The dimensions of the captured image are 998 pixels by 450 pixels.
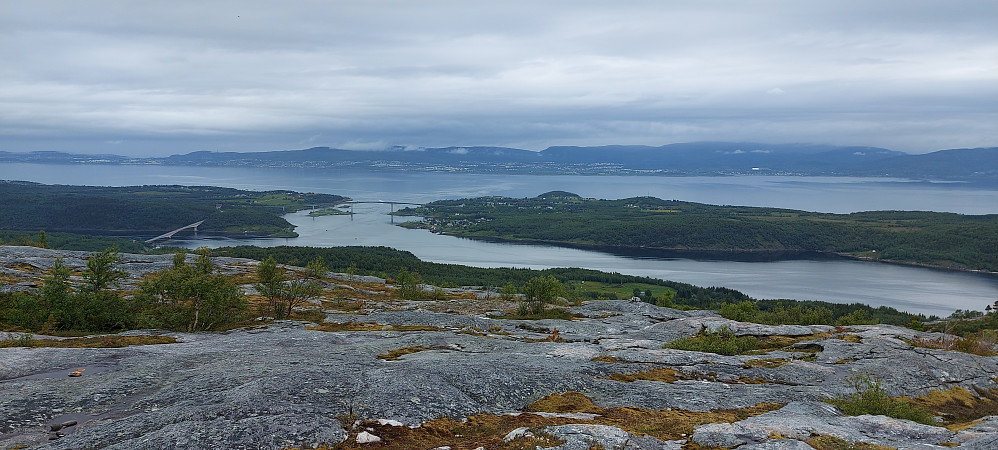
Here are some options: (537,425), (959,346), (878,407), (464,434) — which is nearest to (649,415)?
(537,425)

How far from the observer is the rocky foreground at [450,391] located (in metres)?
12.4

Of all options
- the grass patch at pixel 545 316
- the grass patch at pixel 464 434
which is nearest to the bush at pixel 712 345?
the grass patch at pixel 464 434

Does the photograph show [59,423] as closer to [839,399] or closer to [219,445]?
[219,445]

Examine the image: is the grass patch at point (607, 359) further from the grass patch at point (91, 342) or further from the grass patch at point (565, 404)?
the grass patch at point (91, 342)

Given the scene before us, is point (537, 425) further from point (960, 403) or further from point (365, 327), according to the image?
point (365, 327)

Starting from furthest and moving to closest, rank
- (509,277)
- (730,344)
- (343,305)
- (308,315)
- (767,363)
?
(509,277) < (343,305) < (308,315) < (730,344) < (767,363)

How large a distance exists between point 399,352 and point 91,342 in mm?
13137

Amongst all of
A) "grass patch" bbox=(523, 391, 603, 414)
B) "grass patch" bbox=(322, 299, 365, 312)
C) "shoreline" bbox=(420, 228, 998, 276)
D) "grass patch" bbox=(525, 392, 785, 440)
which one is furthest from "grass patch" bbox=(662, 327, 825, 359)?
"shoreline" bbox=(420, 228, 998, 276)

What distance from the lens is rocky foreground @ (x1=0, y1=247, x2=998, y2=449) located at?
12422 millimetres

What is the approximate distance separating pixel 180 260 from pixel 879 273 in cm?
16750

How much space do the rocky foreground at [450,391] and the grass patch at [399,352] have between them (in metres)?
0.20

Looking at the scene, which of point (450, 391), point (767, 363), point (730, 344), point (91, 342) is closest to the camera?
point (450, 391)

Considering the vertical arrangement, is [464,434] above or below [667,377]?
above

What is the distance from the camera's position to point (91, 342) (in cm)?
2278
